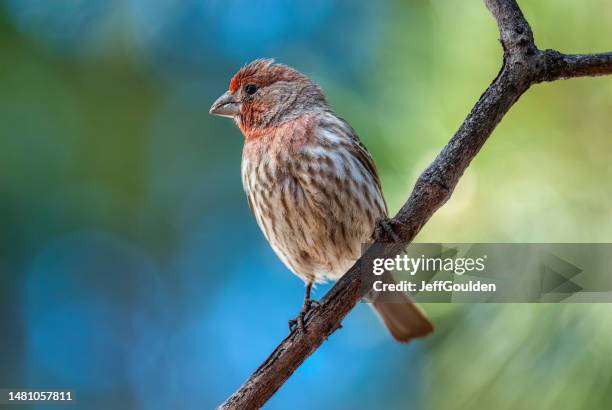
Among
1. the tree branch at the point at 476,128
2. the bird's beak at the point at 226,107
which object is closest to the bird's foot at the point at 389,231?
the tree branch at the point at 476,128

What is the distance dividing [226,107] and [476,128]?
3.85 ft

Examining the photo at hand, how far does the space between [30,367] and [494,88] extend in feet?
6.02

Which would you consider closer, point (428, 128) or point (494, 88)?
point (494, 88)

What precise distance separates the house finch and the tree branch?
489mm

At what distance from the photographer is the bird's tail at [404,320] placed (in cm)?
205

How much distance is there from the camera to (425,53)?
186 centimetres

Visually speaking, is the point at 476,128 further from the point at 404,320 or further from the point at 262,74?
the point at 262,74

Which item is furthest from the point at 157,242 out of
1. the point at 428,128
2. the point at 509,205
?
the point at 509,205

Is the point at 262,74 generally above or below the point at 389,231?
above

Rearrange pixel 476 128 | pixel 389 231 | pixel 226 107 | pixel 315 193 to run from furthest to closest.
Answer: pixel 226 107 < pixel 315 193 < pixel 389 231 < pixel 476 128

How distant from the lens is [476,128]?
1.46 m

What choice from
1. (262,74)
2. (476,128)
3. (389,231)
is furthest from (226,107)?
(476,128)

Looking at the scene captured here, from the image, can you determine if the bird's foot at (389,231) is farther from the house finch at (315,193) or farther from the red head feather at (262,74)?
the red head feather at (262,74)

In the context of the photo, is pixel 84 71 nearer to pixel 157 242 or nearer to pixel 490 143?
pixel 157 242
